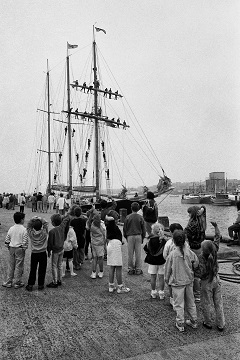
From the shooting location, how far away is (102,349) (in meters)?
3.75

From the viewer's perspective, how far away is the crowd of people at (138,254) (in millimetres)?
4445

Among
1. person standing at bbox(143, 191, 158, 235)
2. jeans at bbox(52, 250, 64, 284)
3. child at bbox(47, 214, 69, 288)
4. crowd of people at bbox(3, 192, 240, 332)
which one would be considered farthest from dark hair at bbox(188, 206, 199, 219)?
person standing at bbox(143, 191, 158, 235)

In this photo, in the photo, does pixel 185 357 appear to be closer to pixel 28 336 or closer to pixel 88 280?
pixel 28 336

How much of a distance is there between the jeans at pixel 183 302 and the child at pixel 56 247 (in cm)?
289

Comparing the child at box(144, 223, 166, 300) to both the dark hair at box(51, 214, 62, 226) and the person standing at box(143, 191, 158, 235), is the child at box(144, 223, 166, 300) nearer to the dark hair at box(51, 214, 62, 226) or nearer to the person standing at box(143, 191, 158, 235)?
the dark hair at box(51, 214, 62, 226)

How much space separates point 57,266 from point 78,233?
4.48 ft

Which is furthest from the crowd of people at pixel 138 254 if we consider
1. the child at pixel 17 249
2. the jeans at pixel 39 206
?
the jeans at pixel 39 206

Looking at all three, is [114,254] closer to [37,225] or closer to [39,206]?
[37,225]

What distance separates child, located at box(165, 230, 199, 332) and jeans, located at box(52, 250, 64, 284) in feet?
9.07

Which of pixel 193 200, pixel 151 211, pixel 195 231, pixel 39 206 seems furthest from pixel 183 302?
pixel 193 200

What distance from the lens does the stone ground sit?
12.1 ft

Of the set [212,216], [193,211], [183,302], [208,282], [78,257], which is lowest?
[212,216]

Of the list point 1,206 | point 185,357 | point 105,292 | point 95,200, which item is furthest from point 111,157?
A: point 185,357

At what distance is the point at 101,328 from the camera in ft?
14.1
